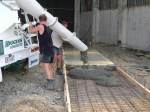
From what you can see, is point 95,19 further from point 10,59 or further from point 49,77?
point 10,59

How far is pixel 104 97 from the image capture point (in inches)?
379

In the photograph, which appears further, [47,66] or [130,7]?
[130,7]

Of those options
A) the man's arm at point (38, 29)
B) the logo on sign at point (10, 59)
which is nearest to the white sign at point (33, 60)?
the logo on sign at point (10, 59)

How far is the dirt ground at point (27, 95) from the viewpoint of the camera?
337 inches

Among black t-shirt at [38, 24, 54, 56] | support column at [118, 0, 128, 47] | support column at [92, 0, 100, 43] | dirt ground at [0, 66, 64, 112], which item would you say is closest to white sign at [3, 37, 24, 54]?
black t-shirt at [38, 24, 54, 56]

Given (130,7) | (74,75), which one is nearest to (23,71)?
(74,75)

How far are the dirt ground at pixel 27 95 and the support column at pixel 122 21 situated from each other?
11.2 meters

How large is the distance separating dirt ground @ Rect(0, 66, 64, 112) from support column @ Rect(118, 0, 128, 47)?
11.2 m

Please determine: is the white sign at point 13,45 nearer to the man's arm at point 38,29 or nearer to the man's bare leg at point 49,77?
the man's arm at point 38,29

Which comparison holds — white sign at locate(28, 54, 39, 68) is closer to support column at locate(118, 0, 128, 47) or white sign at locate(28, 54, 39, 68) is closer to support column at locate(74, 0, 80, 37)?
support column at locate(118, 0, 128, 47)

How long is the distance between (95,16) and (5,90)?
2015 cm

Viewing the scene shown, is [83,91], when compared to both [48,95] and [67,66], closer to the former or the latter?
[48,95]

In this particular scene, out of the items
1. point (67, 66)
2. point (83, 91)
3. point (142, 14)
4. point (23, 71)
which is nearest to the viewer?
point (83, 91)

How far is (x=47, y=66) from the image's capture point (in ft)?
35.0
